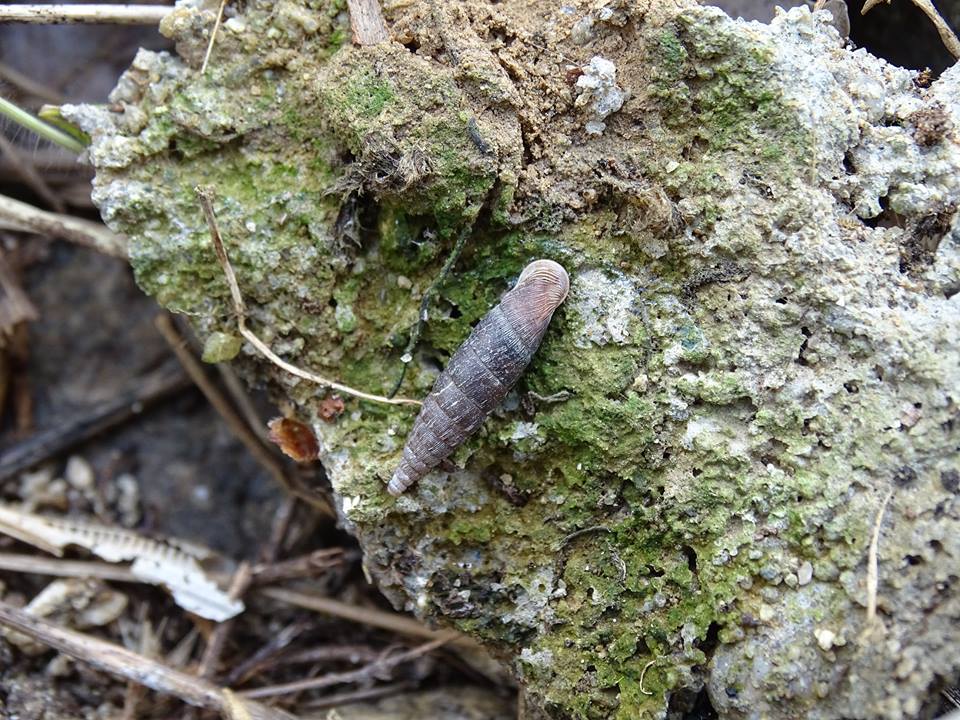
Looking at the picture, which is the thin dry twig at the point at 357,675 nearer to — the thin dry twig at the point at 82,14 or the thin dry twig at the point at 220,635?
the thin dry twig at the point at 220,635

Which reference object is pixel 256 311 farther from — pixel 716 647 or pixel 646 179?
pixel 716 647

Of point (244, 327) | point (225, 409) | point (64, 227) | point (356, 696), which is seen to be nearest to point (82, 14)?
point (64, 227)

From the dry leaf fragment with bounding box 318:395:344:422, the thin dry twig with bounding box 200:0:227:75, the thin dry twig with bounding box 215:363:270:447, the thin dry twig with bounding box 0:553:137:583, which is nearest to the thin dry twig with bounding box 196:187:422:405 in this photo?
the dry leaf fragment with bounding box 318:395:344:422

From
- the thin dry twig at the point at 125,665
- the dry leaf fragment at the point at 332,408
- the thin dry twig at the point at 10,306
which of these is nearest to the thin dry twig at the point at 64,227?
the thin dry twig at the point at 10,306

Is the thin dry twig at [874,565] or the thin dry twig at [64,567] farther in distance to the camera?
the thin dry twig at [64,567]

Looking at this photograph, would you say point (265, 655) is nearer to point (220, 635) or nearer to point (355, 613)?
point (220, 635)

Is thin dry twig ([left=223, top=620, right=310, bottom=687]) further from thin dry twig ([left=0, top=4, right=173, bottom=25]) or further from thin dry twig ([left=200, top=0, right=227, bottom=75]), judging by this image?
thin dry twig ([left=0, top=4, right=173, bottom=25])
